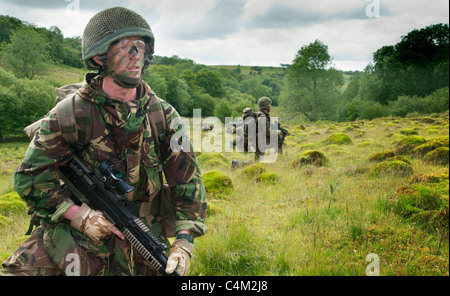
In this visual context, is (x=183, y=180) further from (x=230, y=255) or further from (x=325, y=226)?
(x=325, y=226)

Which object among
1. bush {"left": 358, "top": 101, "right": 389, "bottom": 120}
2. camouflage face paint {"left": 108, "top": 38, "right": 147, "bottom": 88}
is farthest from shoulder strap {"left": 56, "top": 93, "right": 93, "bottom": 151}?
bush {"left": 358, "top": 101, "right": 389, "bottom": 120}

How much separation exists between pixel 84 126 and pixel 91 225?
0.70 m

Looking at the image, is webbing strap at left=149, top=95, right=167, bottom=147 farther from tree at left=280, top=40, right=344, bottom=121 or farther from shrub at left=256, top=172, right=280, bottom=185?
tree at left=280, top=40, right=344, bottom=121

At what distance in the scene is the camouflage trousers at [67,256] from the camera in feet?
6.66

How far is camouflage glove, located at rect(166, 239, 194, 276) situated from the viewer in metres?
1.98

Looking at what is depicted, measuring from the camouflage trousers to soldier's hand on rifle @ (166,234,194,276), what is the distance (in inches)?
14.4

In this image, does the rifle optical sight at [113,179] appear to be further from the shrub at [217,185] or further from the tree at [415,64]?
the tree at [415,64]

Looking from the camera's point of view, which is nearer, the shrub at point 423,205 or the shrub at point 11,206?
the shrub at point 423,205

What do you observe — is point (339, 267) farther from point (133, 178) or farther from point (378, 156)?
point (378, 156)

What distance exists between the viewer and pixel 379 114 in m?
35.2

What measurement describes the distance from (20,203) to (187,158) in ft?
17.5

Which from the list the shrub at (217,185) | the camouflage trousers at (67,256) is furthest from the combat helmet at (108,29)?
the shrub at (217,185)

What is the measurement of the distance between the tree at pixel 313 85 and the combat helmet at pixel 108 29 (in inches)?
1675
